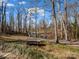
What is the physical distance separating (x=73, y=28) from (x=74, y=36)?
208cm

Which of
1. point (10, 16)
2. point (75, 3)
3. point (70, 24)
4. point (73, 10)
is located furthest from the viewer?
point (10, 16)

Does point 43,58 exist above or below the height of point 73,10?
below

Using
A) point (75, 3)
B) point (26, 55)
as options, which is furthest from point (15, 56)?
point (75, 3)

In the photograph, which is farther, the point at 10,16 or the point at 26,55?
the point at 10,16

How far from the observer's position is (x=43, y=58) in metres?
13.8

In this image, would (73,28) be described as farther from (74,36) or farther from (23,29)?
(23,29)

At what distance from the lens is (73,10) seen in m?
52.9

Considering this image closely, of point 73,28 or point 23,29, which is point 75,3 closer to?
point 73,28

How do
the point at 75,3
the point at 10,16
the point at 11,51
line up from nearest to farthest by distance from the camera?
the point at 11,51 → the point at 75,3 → the point at 10,16

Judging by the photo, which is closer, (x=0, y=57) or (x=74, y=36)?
(x=0, y=57)

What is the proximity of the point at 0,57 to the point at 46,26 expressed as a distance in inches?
2735

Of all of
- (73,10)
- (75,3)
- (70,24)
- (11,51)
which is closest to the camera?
(11,51)

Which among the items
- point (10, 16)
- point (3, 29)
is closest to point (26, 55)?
point (3, 29)

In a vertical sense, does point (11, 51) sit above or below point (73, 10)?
below
